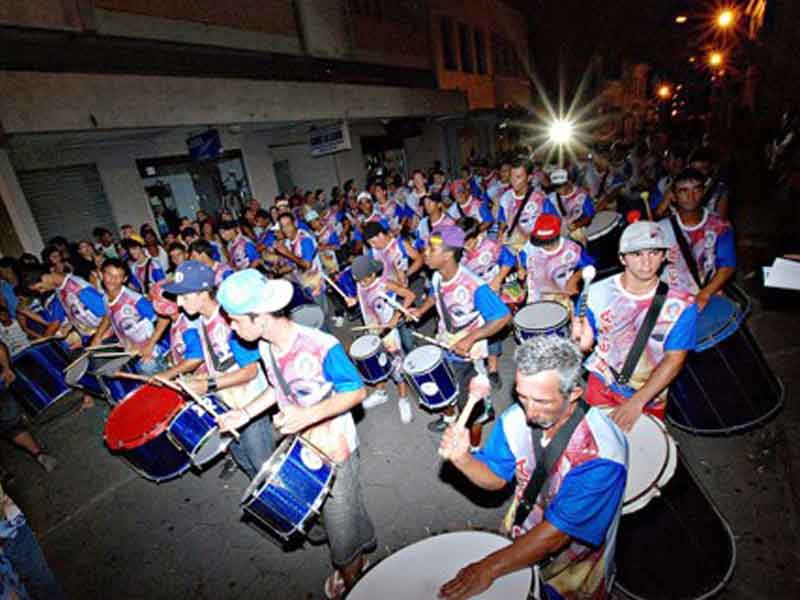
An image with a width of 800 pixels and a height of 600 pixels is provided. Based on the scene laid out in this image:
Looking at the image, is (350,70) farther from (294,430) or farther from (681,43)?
(681,43)

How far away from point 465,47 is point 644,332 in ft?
104

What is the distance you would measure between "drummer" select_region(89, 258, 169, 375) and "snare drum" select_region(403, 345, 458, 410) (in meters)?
3.42

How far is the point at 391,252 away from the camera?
21.7 feet

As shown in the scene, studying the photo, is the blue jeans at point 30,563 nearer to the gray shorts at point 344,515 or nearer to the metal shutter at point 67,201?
the gray shorts at point 344,515

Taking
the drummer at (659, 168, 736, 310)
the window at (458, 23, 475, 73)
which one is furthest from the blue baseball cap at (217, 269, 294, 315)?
the window at (458, 23, 475, 73)

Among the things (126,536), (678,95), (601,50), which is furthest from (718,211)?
(678,95)

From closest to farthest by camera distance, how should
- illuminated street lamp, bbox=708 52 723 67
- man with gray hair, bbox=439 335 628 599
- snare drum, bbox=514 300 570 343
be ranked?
man with gray hair, bbox=439 335 628 599 < snare drum, bbox=514 300 570 343 < illuminated street lamp, bbox=708 52 723 67

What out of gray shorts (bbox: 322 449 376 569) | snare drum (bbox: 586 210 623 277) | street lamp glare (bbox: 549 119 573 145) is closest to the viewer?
gray shorts (bbox: 322 449 376 569)

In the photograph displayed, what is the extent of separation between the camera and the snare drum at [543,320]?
4.32 m

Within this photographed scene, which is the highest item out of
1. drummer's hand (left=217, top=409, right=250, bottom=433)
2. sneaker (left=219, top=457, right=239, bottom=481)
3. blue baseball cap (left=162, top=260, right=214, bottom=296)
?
blue baseball cap (left=162, top=260, right=214, bottom=296)

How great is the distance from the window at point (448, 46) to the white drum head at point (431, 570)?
29423 millimetres

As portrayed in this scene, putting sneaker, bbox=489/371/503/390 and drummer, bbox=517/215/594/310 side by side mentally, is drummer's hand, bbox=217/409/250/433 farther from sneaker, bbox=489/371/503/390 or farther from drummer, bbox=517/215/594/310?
drummer, bbox=517/215/594/310

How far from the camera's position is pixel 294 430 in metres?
2.70

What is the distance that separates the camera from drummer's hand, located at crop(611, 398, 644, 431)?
266 centimetres
